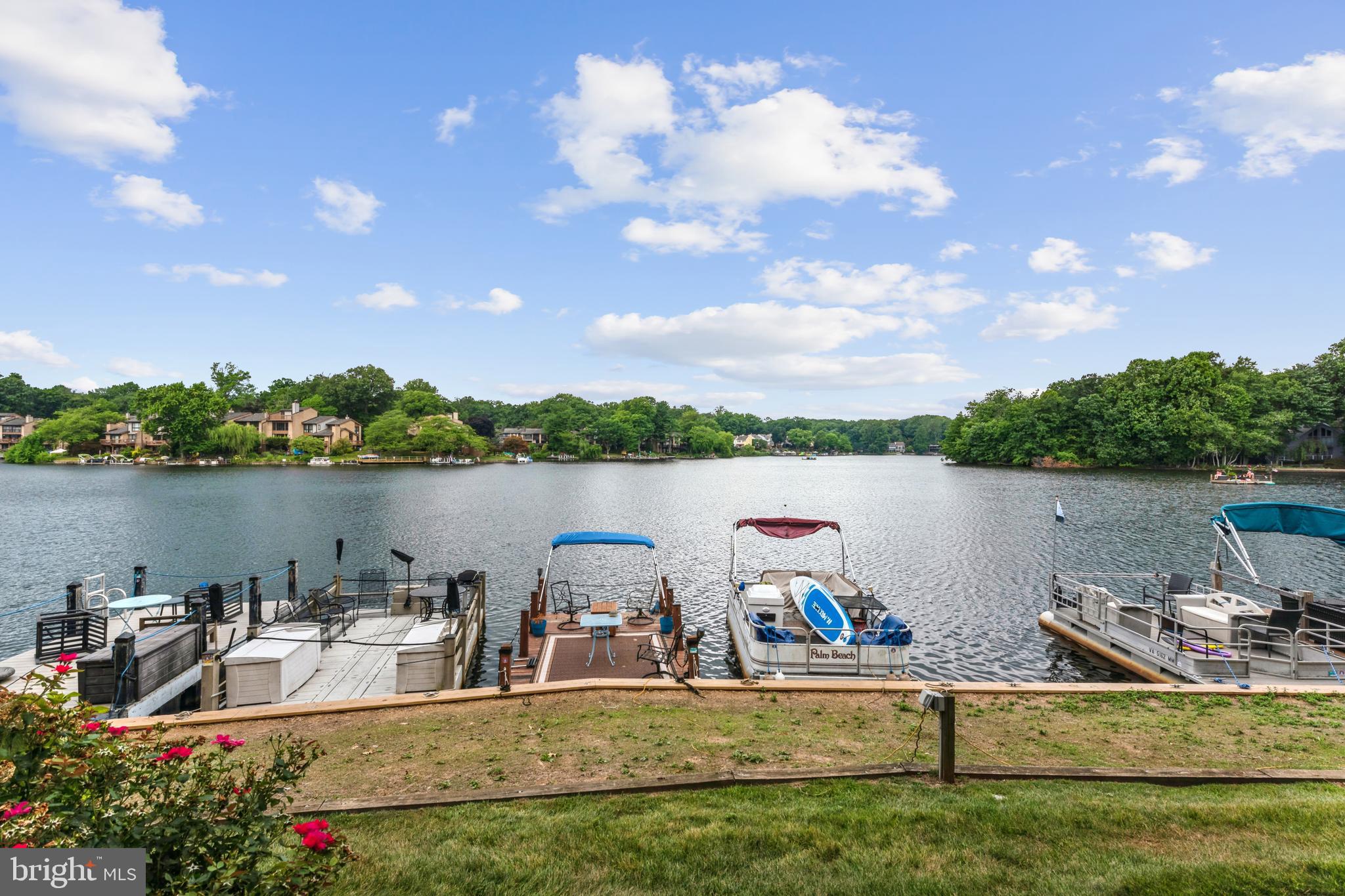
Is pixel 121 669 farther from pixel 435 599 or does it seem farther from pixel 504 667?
pixel 435 599

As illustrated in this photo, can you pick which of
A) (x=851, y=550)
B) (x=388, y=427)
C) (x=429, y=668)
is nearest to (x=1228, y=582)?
(x=851, y=550)

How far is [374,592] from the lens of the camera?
62.1ft

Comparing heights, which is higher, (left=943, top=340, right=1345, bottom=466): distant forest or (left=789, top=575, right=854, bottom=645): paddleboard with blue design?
(left=943, top=340, right=1345, bottom=466): distant forest

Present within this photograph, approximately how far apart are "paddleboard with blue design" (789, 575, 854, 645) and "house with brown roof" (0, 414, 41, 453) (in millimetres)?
184575

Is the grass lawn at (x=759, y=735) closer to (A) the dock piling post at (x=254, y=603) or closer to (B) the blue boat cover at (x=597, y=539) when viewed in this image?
(B) the blue boat cover at (x=597, y=539)

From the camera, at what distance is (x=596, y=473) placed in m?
103

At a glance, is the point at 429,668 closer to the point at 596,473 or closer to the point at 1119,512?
the point at 1119,512

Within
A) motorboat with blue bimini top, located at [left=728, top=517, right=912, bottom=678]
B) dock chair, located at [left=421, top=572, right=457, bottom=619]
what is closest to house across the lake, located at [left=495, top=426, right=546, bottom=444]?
dock chair, located at [left=421, top=572, right=457, bottom=619]

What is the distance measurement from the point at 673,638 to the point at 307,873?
1220 centimetres

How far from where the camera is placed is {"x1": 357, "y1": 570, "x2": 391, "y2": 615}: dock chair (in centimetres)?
1872

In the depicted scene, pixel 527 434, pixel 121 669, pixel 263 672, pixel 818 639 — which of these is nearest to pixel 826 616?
pixel 818 639

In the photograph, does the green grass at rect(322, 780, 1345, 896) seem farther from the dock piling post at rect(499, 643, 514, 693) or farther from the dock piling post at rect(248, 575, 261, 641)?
the dock piling post at rect(248, 575, 261, 641)

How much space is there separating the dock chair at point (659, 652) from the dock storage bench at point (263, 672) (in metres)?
6.95

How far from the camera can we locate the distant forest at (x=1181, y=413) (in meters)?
86.1
